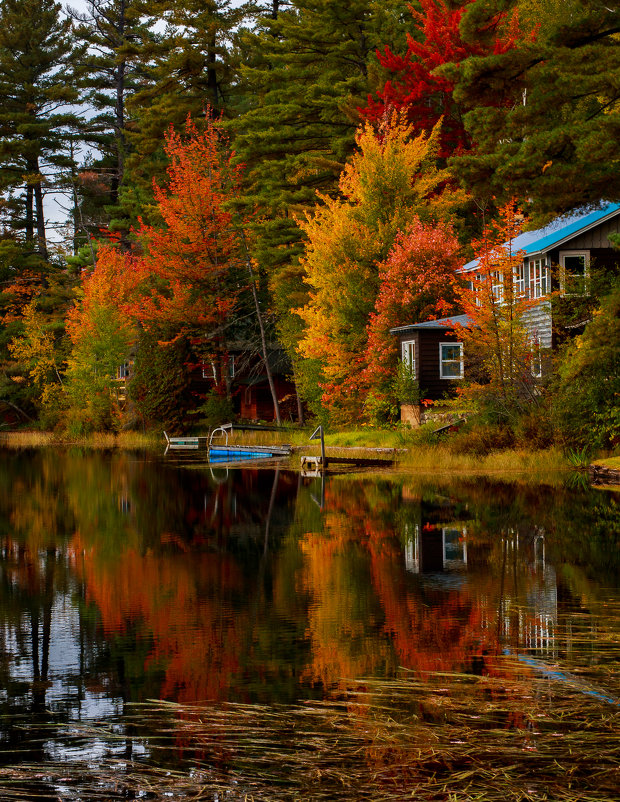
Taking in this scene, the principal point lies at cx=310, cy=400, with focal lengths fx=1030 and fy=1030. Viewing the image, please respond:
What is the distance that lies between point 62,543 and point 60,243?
5764 cm

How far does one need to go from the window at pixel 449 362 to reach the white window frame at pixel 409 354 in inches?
37.7

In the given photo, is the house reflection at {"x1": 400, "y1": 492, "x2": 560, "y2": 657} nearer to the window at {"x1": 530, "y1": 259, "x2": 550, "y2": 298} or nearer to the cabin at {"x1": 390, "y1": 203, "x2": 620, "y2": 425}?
the cabin at {"x1": 390, "y1": 203, "x2": 620, "y2": 425}

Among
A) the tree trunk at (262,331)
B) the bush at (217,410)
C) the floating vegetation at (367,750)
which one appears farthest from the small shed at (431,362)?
the floating vegetation at (367,750)

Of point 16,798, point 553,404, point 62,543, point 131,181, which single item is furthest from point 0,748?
point 131,181

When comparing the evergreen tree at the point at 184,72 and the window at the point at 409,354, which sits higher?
the evergreen tree at the point at 184,72

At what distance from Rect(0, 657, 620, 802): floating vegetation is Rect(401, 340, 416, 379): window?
30.7 m

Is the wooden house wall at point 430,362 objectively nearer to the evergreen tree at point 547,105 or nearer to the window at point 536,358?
the window at point 536,358

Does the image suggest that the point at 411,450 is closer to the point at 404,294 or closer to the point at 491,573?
the point at 404,294

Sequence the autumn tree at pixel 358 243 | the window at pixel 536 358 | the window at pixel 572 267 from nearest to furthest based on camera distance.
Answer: the window at pixel 572 267, the window at pixel 536 358, the autumn tree at pixel 358 243

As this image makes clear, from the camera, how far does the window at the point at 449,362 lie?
123 feet

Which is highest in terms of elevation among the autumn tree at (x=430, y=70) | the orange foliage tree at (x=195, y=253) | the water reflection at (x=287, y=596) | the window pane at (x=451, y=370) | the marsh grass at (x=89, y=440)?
the autumn tree at (x=430, y=70)

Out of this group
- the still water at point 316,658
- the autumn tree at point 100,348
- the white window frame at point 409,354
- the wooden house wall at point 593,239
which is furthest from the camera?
the autumn tree at point 100,348

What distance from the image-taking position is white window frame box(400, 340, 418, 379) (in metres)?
37.5

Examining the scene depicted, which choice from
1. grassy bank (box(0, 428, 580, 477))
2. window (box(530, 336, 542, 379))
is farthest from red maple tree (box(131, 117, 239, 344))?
window (box(530, 336, 542, 379))
